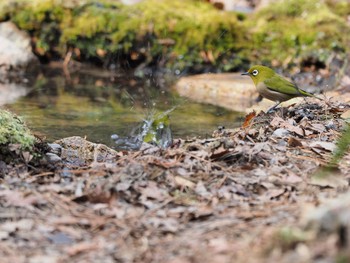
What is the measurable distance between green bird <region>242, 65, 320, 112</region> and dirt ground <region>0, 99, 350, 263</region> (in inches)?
42.3

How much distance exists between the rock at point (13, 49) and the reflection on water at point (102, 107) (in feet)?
1.67

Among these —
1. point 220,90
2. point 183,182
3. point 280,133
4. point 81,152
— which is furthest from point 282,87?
point 220,90

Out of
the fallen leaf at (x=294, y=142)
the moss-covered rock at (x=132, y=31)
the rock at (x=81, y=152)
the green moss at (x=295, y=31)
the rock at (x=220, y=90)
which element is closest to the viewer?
the fallen leaf at (x=294, y=142)

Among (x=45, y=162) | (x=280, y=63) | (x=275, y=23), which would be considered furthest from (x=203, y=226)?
(x=275, y=23)

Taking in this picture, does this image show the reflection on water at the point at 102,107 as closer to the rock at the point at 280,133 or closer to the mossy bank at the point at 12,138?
the mossy bank at the point at 12,138

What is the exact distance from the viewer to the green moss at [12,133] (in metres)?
3.66

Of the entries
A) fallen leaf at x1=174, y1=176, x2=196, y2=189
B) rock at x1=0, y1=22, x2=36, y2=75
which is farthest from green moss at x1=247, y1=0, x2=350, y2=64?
fallen leaf at x1=174, y1=176, x2=196, y2=189

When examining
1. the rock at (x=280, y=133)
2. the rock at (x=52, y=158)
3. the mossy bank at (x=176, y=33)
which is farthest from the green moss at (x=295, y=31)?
the rock at (x=52, y=158)

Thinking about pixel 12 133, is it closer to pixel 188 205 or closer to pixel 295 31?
pixel 188 205

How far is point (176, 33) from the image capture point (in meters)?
10.9

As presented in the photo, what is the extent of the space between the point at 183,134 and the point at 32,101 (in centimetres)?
270

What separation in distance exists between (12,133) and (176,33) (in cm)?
747

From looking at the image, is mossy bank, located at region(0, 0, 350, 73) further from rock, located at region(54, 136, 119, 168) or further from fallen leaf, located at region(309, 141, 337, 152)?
fallen leaf, located at region(309, 141, 337, 152)

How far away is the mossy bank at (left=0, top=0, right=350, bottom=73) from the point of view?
10633mm
